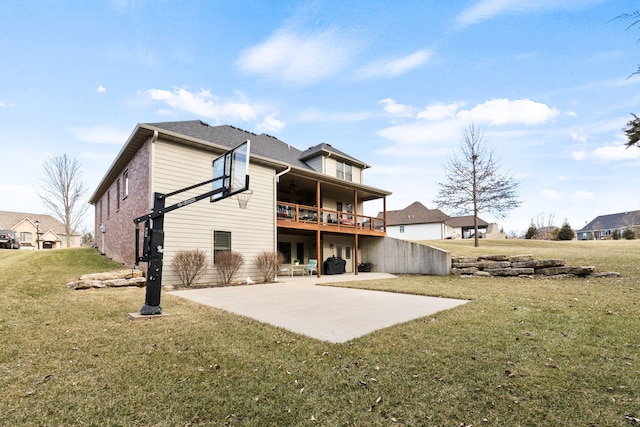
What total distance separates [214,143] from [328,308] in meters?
7.85

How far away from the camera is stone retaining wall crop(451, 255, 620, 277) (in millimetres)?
11648

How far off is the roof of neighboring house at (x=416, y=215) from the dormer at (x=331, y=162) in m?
20.9

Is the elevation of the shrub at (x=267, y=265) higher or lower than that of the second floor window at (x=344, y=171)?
lower

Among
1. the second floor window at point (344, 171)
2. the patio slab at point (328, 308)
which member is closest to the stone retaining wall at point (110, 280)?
the patio slab at point (328, 308)

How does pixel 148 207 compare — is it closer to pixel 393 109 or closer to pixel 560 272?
pixel 393 109

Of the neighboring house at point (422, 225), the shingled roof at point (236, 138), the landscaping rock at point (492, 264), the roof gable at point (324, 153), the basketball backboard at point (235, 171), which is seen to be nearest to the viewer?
the basketball backboard at point (235, 171)

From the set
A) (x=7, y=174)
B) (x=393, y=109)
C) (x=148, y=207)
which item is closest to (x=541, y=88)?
(x=393, y=109)

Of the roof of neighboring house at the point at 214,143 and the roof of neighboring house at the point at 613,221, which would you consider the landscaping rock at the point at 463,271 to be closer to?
the roof of neighboring house at the point at 214,143

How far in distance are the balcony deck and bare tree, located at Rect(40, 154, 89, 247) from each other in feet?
79.2

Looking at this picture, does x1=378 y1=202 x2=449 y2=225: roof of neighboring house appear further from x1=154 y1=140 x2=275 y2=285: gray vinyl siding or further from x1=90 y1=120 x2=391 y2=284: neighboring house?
x1=154 y1=140 x2=275 y2=285: gray vinyl siding

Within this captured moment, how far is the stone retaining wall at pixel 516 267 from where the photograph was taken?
1165cm

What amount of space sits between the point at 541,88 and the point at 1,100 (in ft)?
75.0

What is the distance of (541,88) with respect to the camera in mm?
12898

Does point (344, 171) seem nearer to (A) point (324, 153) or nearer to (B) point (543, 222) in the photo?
(A) point (324, 153)
